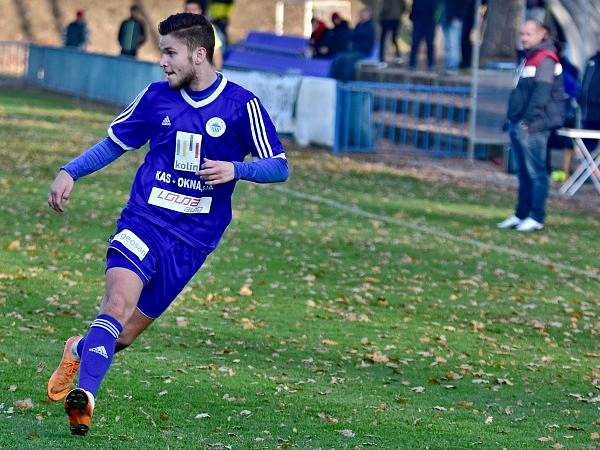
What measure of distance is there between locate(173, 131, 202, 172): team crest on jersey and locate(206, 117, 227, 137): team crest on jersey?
5 cm

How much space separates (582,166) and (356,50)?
10.2 meters

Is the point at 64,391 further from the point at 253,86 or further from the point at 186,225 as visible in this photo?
the point at 253,86

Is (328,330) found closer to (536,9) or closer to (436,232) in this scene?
(436,232)

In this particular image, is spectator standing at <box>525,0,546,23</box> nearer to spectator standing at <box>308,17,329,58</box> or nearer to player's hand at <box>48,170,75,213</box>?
spectator standing at <box>308,17,329,58</box>

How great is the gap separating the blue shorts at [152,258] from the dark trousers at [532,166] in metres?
9.82

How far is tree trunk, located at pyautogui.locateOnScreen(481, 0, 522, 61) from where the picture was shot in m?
30.6

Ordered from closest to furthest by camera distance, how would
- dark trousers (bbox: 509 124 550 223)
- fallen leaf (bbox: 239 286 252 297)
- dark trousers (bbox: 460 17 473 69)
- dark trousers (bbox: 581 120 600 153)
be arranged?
fallen leaf (bbox: 239 286 252 297)
dark trousers (bbox: 509 124 550 223)
dark trousers (bbox: 581 120 600 153)
dark trousers (bbox: 460 17 473 69)

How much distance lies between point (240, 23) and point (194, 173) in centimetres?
5082

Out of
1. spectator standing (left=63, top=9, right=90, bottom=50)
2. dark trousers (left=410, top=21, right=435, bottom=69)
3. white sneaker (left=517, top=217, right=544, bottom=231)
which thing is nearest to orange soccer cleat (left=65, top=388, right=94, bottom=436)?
white sneaker (left=517, top=217, right=544, bottom=231)

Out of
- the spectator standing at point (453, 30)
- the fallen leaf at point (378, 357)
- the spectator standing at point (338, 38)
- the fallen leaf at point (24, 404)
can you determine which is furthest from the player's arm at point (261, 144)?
the spectator standing at point (338, 38)

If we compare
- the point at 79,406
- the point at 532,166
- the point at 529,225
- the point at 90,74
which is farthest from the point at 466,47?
the point at 79,406

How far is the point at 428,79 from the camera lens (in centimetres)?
2809

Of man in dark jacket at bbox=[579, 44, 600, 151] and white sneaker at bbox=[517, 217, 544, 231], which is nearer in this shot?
white sneaker at bbox=[517, 217, 544, 231]

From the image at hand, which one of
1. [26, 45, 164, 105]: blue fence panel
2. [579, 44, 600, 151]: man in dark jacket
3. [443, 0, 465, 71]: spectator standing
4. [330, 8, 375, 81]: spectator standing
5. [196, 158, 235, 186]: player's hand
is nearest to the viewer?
[196, 158, 235, 186]: player's hand
